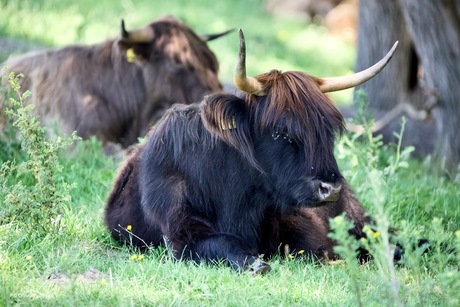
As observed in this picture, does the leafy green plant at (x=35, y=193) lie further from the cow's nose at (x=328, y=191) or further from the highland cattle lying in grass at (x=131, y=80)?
the highland cattle lying in grass at (x=131, y=80)

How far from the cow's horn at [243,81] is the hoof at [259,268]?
116 centimetres

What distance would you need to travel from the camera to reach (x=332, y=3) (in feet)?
75.9

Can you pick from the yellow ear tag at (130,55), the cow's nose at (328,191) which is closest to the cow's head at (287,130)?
the cow's nose at (328,191)

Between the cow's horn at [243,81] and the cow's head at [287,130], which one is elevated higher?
the cow's horn at [243,81]

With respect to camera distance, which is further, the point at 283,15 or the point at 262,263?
the point at 283,15

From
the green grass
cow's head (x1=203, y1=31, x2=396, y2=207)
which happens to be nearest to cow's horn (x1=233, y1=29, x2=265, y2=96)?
cow's head (x1=203, y1=31, x2=396, y2=207)

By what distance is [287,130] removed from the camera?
608 cm

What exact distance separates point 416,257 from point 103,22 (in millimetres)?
12664

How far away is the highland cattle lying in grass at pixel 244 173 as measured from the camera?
6023mm

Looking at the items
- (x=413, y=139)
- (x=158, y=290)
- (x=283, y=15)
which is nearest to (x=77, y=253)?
(x=158, y=290)

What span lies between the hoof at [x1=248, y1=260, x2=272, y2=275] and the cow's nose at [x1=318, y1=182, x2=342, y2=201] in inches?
22.8

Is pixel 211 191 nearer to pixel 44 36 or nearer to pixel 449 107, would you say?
pixel 449 107

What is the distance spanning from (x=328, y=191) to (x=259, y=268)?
2.25 feet

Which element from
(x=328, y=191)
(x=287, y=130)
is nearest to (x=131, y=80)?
(x=287, y=130)
